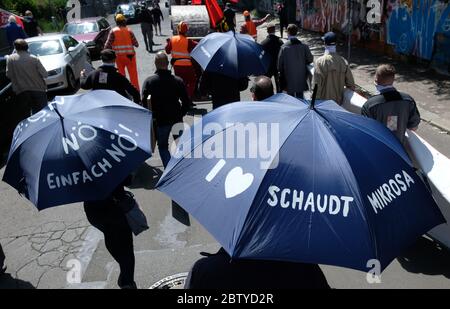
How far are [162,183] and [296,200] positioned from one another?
0.90m

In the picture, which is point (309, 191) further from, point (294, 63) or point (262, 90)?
point (294, 63)

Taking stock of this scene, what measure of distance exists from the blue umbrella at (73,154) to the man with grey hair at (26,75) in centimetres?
552

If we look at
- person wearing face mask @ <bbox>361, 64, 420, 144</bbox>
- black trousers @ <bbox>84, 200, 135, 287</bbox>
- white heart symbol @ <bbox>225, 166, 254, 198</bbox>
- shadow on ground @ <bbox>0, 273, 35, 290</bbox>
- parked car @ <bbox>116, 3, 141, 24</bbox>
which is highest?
parked car @ <bbox>116, 3, 141, 24</bbox>

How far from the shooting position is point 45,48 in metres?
12.9

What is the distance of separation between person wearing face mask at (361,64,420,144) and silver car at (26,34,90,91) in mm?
9781

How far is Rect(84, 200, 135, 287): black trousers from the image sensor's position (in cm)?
367

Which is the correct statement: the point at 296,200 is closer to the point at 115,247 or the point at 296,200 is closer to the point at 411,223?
the point at 411,223

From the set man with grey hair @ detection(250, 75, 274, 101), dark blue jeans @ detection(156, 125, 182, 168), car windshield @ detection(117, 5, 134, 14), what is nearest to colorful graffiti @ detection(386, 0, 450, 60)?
dark blue jeans @ detection(156, 125, 182, 168)

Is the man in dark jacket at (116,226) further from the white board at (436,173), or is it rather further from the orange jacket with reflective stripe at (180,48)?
the orange jacket with reflective stripe at (180,48)

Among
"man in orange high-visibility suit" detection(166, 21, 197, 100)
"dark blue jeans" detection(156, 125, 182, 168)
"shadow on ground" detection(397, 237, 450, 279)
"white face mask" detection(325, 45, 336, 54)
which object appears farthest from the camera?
"man in orange high-visibility suit" detection(166, 21, 197, 100)

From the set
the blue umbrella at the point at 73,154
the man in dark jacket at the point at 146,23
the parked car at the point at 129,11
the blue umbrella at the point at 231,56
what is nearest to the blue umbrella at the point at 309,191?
the blue umbrella at the point at 73,154

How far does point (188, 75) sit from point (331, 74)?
424cm

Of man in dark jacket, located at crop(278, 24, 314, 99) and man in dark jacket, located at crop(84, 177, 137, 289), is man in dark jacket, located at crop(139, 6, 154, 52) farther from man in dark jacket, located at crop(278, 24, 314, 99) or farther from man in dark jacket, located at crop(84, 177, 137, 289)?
man in dark jacket, located at crop(84, 177, 137, 289)

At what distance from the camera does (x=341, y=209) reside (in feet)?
6.47
